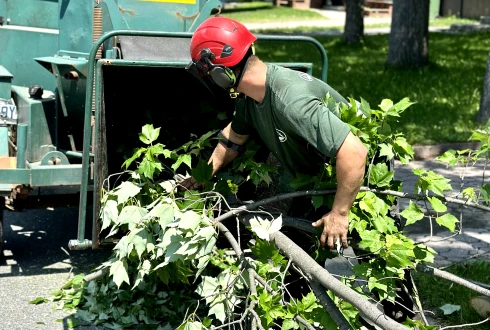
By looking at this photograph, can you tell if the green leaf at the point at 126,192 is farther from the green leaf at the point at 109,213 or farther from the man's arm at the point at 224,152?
the man's arm at the point at 224,152

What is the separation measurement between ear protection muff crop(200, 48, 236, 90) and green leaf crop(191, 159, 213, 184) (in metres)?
0.64

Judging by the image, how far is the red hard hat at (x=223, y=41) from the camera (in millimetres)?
3930

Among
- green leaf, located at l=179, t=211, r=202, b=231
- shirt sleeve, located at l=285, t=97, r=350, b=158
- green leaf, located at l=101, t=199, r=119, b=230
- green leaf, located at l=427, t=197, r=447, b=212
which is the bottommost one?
green leaf, located at l=101, t=199, r=119, b=230

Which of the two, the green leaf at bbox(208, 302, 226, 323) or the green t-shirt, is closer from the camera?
the green t-shirt

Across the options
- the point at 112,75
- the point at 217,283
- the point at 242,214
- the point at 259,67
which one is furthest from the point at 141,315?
the point at 259,67

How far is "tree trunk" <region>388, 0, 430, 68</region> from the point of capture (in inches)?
555

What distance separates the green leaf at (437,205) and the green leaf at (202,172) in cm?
122

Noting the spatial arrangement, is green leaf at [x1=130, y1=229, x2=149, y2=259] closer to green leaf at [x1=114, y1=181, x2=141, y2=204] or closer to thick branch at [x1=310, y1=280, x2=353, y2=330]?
green leaf at [x1=114, y1=181, x2=141, y2=204]

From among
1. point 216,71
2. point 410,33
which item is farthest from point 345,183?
point 410,33

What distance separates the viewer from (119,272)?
14.1 ft

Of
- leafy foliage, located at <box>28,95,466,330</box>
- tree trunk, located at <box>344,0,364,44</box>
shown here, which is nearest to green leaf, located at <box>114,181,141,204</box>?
leafy foliage, located at <box>28,95,466,330</box>

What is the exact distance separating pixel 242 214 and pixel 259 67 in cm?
81

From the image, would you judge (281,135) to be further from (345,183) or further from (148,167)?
(148,167)

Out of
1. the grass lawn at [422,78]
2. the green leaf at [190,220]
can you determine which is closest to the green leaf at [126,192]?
the green leaf at [190,220]
